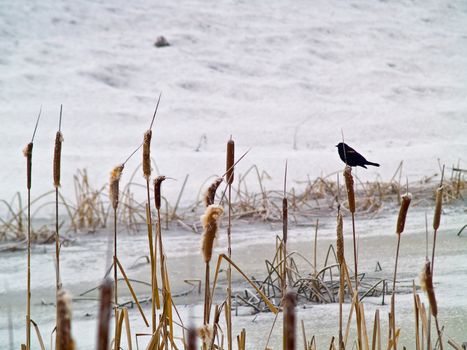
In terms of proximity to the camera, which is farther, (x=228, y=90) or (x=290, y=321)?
(x=228, y=90)

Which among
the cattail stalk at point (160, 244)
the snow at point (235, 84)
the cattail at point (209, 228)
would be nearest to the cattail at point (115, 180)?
the cattail stalk at point (160, 244)

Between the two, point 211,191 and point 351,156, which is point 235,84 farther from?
point 211,191

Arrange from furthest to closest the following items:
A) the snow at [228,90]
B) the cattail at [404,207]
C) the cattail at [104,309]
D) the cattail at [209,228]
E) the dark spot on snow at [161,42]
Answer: the dark spot on snow at [161,42], the snow at [228,90], the cattail at [404,207], the cattail at [209,228], the cattail at [104,309]

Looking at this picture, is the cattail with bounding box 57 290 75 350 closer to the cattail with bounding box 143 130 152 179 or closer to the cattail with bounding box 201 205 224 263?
the cattail with bounding box 201 205 224 263

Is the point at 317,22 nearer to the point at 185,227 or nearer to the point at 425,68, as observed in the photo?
the point at 425,68

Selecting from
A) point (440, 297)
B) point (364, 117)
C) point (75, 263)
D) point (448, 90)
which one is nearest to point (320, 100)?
point (364, 117)

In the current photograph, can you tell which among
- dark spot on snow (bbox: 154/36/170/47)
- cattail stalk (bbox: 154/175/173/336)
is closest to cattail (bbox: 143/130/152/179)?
cattail stalk (bbox: 154/175/173/336)

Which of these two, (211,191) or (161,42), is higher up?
(161,42)

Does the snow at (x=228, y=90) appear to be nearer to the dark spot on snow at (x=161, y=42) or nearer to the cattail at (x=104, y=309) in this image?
the dark spot on snow at (x=161, y=42)

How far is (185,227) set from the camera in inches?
81.7

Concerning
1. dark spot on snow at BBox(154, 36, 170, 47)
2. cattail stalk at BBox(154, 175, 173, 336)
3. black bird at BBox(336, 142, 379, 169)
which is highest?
dark spot on snow at BBox(154, 36, 170, 47)

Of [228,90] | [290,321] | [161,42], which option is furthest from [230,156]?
[161,42]

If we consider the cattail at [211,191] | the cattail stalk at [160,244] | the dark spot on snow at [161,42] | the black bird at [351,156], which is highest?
the dark spot on snow at [161,42]

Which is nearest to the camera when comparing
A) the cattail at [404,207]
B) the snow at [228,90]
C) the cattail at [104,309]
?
the cattail at [104,309]
